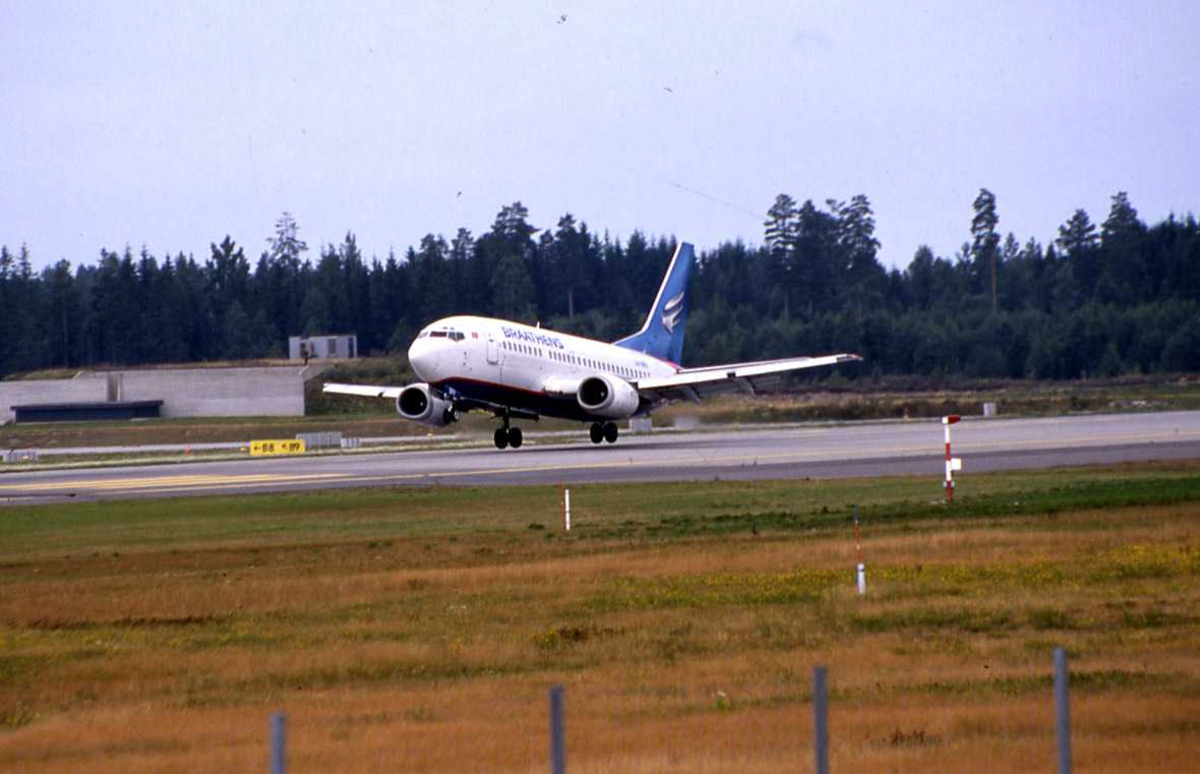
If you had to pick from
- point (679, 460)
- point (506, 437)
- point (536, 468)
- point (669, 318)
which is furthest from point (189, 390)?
point (536, 468)

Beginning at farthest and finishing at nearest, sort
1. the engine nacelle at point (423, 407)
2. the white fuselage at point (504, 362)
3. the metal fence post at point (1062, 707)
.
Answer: the engine nacelle at point (423, 407)
the white fuselage at point (504, 362)
the metal fence post at point (1062, 707)

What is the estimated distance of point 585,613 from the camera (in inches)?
746

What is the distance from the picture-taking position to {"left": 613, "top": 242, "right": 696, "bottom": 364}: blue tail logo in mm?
69375

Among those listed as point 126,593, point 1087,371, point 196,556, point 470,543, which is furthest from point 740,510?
point 1087,371

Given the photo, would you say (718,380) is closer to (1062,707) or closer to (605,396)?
(605,396)

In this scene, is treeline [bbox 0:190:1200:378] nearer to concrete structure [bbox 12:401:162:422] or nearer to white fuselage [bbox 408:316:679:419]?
concrete structure [bbox 12:401:162:422]

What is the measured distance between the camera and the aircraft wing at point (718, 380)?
6078 centimetres

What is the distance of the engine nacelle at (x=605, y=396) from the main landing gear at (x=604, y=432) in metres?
3.23

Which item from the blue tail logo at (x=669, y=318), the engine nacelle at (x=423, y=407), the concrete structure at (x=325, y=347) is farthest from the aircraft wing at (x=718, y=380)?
the concrete structure at (x=325, y=347)

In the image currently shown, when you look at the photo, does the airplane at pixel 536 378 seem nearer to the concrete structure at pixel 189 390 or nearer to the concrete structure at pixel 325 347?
the concrete structure at pixel 189 390

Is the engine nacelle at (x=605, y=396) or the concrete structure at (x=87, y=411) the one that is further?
the concrete structure at (x=87, y=411)

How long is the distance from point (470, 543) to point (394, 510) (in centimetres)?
866

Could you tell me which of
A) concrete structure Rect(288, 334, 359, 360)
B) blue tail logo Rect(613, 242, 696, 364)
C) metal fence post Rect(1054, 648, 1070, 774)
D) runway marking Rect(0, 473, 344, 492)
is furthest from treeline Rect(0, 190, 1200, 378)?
metal fence post Rect(1054, 648, 1070, 774)

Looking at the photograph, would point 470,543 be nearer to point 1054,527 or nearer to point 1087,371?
point 1054,527
